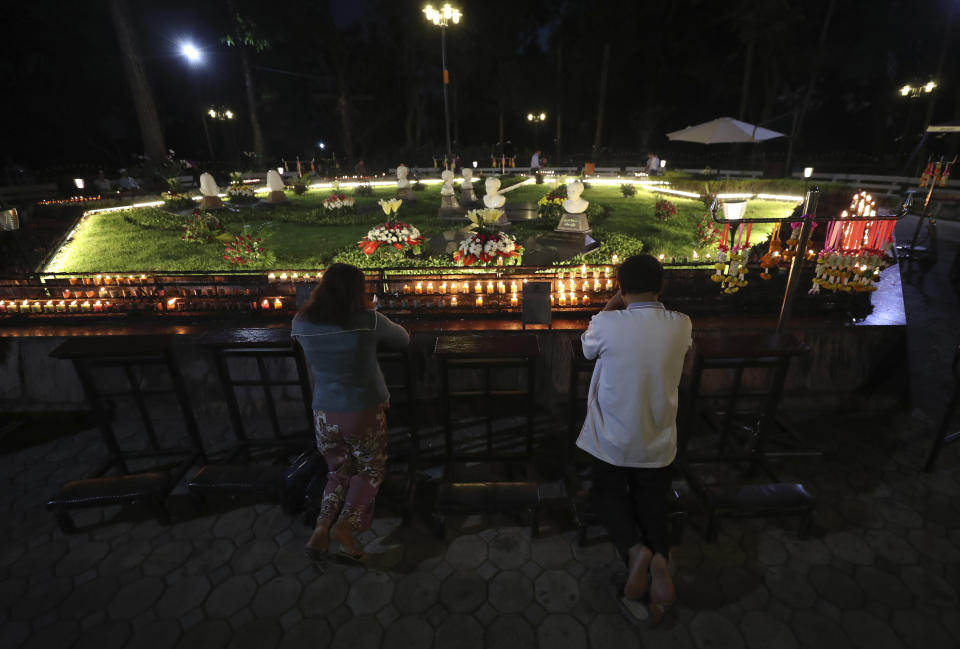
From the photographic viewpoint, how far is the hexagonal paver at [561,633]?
124 inches

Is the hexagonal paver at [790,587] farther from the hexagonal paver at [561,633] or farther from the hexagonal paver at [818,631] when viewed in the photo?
the hexagonal paver at [561,633]

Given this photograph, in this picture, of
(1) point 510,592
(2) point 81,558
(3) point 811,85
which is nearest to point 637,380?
(1) point 510,592

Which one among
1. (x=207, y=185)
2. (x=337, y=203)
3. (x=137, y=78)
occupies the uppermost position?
(x=137, y=78)

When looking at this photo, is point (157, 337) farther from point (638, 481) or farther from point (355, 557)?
point (638, 481)

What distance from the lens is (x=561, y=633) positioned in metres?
3.21

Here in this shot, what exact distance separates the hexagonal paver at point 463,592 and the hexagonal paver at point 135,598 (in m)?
2.27

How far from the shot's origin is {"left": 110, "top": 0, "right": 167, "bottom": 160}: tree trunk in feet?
66.9

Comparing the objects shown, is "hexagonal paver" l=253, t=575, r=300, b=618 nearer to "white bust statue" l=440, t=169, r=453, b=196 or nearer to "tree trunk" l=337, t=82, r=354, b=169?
"white bust statue" l=440, t=169, r=453, b=196

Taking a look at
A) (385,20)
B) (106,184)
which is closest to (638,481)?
(106,184)

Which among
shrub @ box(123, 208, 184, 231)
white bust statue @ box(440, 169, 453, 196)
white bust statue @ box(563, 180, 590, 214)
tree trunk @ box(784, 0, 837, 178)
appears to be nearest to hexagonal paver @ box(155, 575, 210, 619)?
white bust statue @ box(563, 180, 590, 214)

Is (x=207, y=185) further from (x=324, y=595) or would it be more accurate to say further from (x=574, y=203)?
(x=324, y=595)

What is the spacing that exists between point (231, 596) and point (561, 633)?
2.55 metres

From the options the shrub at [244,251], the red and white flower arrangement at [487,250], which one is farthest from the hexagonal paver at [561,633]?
the shrub at [244,251]

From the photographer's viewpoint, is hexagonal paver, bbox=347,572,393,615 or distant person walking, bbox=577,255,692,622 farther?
hexagonal paver, bbox=347,572,393,615
